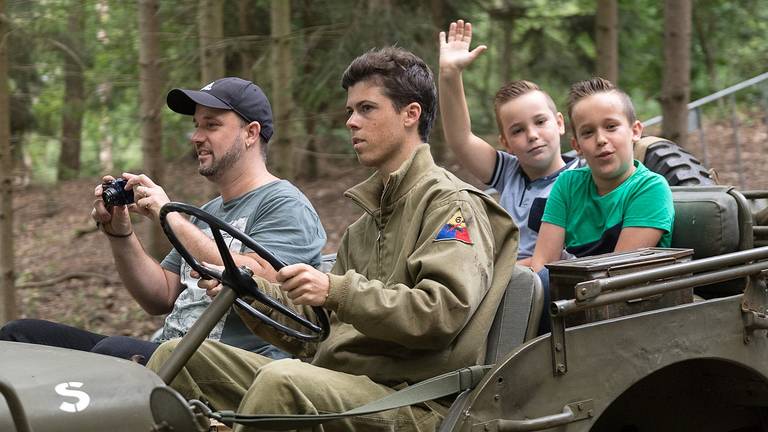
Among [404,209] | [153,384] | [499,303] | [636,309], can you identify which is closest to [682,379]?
[636,309]

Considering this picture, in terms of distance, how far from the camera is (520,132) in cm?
449

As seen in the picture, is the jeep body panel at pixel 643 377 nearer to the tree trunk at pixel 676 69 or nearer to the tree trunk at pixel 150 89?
the tree trunk at pixel 676 69

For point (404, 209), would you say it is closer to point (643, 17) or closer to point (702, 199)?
point (702, 199)

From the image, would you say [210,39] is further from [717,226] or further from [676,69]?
[717,226]

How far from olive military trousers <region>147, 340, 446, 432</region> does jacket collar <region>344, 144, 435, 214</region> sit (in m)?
0.63

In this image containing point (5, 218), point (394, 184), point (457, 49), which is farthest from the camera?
point (5, 218)

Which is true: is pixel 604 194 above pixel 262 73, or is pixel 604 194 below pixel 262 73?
below

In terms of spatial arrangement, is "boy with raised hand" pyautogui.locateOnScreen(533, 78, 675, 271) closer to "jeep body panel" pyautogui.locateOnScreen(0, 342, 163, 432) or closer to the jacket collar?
the jacket collar

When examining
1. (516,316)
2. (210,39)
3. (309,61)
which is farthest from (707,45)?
(516,316)

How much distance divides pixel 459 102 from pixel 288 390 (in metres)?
2.13

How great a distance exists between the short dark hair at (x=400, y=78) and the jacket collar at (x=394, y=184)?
0.17 meters

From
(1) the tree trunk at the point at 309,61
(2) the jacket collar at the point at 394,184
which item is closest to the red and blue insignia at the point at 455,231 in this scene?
(2) the jacket collar at the point at 394,184

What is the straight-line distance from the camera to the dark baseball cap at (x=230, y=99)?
4.04 meters

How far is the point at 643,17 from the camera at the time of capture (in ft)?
40.5
